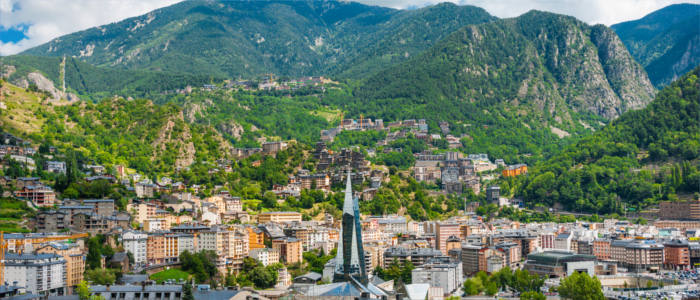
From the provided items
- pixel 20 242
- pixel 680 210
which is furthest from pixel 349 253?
pixel 680 210

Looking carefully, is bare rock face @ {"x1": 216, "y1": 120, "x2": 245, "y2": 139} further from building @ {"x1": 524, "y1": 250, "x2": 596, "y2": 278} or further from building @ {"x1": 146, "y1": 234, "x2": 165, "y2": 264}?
building @ {"x1": 146, "y1": 234, "x2": 165, "y2": 264}

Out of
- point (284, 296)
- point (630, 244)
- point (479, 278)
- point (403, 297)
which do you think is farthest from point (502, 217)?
point (284, 296)

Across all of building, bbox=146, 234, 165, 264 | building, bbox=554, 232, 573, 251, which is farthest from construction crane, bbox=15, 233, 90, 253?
building, bbox=554, 232, 573, 251

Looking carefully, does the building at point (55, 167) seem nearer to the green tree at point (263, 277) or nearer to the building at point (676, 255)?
the green tree at point (263, 277)

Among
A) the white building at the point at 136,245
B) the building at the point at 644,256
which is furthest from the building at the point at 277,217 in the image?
the building at the point at 644,256

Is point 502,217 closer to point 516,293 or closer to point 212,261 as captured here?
point 516,293

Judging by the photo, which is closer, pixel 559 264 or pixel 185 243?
pixel 185 243

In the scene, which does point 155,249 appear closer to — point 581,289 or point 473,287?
point 473,287
